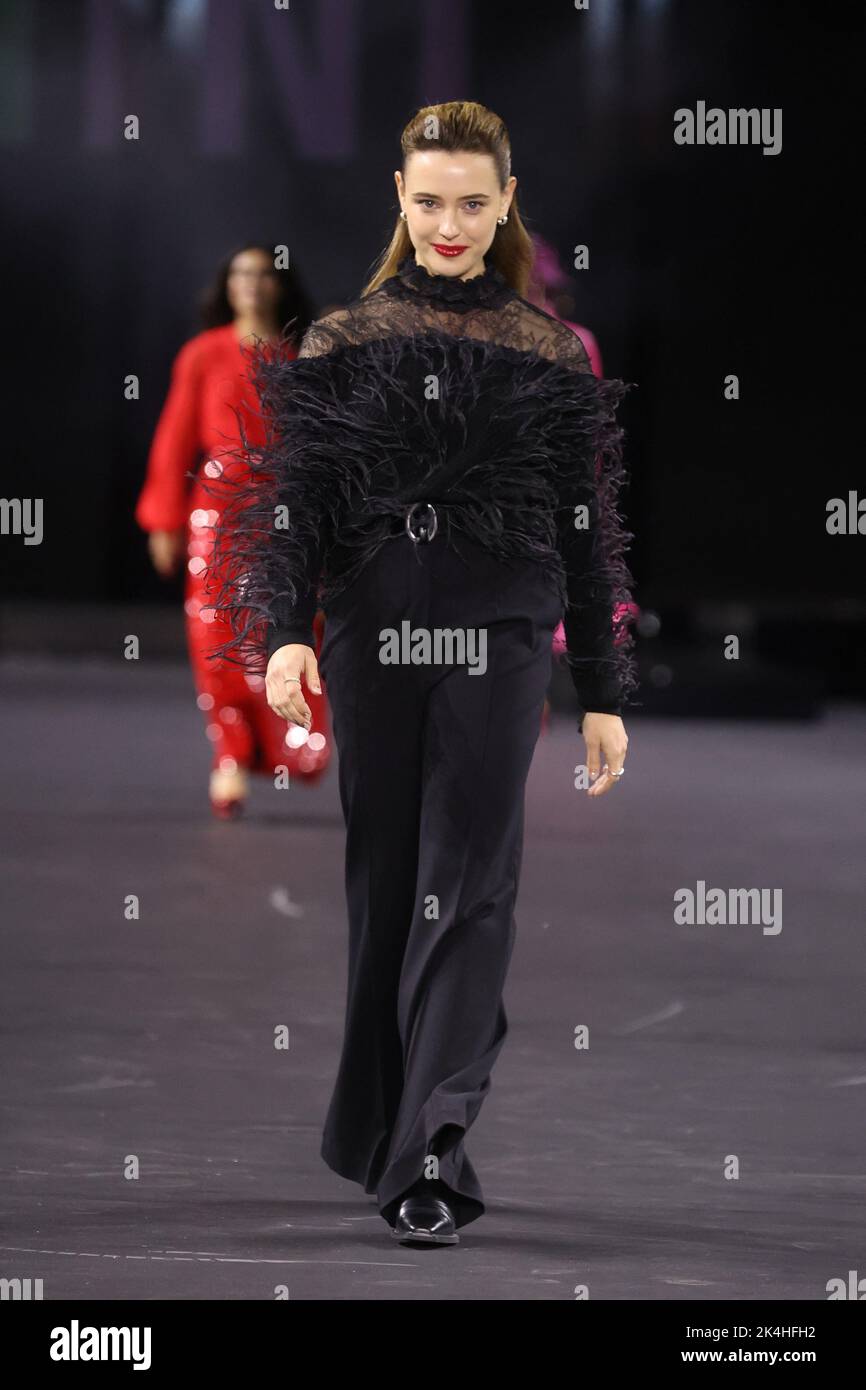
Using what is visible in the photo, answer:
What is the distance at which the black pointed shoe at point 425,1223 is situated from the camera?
277 centimetres

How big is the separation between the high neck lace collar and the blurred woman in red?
12.2 ft

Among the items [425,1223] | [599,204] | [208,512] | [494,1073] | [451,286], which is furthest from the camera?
[599,204]

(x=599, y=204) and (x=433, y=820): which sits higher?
(x=599, y=204)

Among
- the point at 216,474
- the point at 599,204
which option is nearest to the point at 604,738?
the point at 216,474

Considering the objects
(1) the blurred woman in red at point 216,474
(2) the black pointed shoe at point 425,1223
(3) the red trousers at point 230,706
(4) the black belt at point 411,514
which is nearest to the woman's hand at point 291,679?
(4) the black belt at point 411,514

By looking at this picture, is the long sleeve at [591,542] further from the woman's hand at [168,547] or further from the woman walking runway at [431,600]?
the woman's hand at [168,547]

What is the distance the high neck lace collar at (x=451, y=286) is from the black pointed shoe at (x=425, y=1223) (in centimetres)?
103

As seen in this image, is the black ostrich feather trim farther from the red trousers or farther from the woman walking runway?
the red trousers

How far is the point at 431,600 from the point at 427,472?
0.15 m

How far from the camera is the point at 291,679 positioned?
2.79 m

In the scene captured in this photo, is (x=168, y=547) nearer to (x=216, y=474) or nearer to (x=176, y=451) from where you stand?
(x=176, y=451)

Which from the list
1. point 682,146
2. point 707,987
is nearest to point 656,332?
point 682,146

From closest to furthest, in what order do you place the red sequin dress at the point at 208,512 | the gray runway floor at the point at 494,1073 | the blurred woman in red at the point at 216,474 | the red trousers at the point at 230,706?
the gray runway floor at the point at 494,1073 < the blurred woman in red at the point at 216,474 < the red sequin dress at the point at 208,512 < the red trousers at the point at 230,706

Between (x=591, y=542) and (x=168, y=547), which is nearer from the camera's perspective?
(x=591, y=542)
